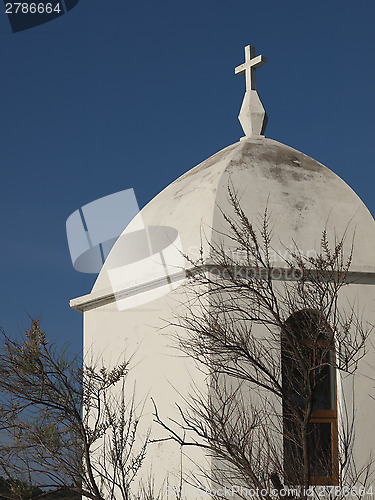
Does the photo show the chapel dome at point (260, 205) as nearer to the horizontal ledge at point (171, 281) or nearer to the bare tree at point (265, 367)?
the horizontal ledge at point (171, 281)

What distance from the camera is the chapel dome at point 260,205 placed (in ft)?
28.0

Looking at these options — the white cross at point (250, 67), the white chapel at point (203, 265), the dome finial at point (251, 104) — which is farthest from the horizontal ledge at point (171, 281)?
the white cross at point (250, 67)

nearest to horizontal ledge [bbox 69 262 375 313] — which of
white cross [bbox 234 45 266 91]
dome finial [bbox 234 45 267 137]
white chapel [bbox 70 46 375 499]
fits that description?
white chapel [bbox 70 46 375 499]

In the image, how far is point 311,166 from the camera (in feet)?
31.9

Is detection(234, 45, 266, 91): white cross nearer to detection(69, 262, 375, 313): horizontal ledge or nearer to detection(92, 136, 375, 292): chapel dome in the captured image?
detection(92, 136, 375, 292): chapel dome

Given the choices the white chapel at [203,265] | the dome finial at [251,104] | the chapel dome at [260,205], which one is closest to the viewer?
the white chapel at [203,265]

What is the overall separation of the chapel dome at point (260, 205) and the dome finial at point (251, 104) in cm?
50

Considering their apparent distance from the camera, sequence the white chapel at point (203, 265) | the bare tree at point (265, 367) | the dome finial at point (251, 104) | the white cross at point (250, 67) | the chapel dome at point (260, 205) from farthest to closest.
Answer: the white cross at point (250, 67), the dome finial at point (251, 104), the chapel dome at point (260, 205), the white chapel at point (203, 265), the bare tree at point (265, 367)

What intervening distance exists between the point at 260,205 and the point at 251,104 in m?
2.36

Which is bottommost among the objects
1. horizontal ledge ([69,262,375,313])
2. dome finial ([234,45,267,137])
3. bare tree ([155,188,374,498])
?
bare tree ([155,188,374,498])

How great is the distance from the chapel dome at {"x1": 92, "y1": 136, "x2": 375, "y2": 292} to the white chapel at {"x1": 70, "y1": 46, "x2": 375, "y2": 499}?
2 centimetres

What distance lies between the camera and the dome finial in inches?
411

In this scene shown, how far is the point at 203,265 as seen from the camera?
26.1 ft

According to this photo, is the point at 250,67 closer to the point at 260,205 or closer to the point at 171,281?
the point at 260,205
